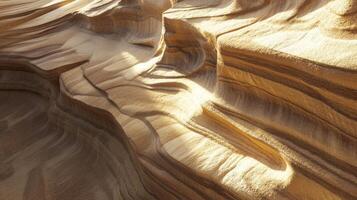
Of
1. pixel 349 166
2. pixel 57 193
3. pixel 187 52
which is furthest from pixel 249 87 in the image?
pixel 57 193

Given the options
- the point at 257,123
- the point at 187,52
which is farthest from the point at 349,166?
Answer: the point at 187,52

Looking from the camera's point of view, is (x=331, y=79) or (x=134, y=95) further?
(x=134, y=95)

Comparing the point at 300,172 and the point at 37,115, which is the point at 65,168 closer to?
the point at 37,115

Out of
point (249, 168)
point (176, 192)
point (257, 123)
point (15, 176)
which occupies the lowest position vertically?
point (15, 176)

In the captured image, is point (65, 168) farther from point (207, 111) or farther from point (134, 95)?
point (207, 111)

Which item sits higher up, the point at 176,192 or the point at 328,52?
the point at 328,52

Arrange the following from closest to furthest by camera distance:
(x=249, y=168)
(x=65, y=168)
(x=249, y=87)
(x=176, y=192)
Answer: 1. (x=249, y=168)
2. (x=249, y=87)
3. (x=176, y=192)
4. (x=65, y=168)

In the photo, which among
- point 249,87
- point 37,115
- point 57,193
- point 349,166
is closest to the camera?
point 349,166
